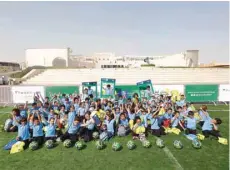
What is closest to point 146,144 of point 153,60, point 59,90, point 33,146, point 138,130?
point 138,130

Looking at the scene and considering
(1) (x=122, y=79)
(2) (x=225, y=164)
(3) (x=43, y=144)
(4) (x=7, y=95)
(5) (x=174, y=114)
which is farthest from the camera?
(1) (x=122, y=79)

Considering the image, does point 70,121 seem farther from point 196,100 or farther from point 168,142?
point 196,100

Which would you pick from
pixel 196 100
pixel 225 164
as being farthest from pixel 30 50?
pixel 225 164

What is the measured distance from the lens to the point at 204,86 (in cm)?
1884

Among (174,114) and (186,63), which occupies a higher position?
(186,63)

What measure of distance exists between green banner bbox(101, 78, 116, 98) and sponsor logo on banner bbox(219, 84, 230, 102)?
904 cm

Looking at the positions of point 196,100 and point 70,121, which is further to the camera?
point 196,100

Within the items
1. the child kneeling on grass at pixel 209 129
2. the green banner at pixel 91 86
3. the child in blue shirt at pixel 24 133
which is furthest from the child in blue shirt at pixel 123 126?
the green banner at pixel 91 86

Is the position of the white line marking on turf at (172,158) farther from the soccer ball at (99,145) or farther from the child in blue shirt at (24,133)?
the child in blue shirt at (24,133)

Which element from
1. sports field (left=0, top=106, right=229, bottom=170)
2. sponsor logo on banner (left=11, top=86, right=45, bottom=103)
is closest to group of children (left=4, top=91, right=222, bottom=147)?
sports field (left=0, top=106, right=229, bottom=170)

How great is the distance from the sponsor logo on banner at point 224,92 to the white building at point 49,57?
55.7m

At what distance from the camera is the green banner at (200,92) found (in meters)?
18.9

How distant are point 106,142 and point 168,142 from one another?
268 centimetres

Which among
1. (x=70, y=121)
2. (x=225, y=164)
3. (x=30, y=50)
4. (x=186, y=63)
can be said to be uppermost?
(x=30, y=50)
